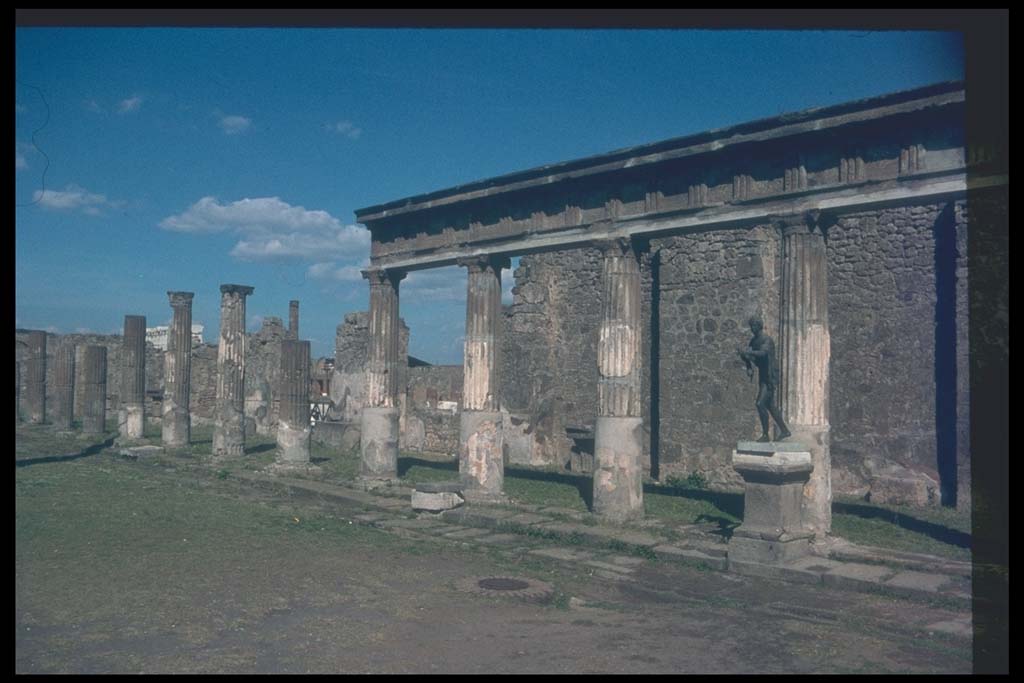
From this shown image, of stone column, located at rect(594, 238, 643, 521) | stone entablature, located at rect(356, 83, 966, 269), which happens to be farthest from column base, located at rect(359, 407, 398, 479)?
stone column, located at rect(594, 238, 643, 521)

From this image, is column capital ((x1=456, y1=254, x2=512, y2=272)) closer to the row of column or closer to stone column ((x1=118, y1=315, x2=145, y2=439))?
the row of column

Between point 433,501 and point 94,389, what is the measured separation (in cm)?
1538

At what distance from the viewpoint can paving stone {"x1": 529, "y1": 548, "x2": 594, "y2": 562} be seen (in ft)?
31.1

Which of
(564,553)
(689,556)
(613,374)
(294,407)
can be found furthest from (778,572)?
(294,407)

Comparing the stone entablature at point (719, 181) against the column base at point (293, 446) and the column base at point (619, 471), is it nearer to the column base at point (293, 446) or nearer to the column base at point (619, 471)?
the column base at point (619, 471)

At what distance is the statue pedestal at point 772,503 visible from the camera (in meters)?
8.93

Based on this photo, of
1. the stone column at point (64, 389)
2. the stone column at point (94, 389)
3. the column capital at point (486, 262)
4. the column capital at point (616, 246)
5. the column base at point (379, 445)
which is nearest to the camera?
the column capital at point (616, 246)

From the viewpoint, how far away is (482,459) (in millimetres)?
13266

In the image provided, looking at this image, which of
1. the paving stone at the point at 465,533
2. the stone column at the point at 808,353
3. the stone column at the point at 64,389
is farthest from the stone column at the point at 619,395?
the stone column at the point at 64,389

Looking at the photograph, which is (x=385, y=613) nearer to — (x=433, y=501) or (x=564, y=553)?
(x=564, y=553)

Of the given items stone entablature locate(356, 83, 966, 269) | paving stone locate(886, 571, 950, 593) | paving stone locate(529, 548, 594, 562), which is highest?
stone entablature locate(356, 83, 966, 269)

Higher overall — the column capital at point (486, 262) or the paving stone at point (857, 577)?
the column capital at point (486, 262)

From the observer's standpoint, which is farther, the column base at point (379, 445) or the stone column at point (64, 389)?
the stone column at point (64, 389)

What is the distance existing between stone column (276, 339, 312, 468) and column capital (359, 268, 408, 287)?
13.0ft
